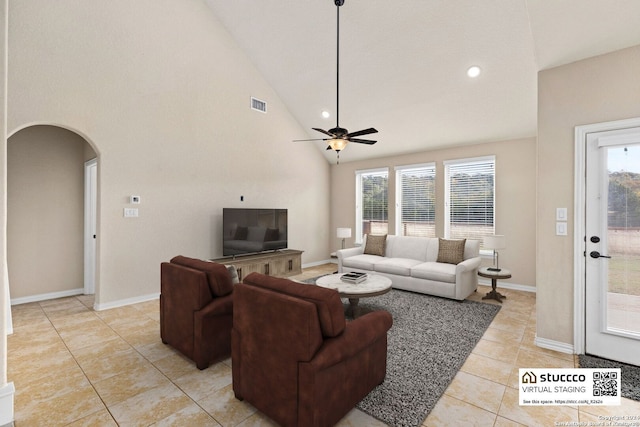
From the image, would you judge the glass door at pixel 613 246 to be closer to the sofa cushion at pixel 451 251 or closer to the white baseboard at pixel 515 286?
the sofa cushion at pixel 451 251

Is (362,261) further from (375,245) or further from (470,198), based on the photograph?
(470,198)

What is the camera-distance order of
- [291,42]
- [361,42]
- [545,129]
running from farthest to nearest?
[291,42] → [361,42] → [545,129]

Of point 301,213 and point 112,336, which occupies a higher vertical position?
point 301,213

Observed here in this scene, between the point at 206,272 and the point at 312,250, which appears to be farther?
the point at 312,250

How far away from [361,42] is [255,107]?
2422 mm

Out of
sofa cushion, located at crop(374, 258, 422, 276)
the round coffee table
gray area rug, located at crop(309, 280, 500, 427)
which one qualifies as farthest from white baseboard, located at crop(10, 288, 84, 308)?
sofa cushion, located at crop(374, 258, 422, 276)

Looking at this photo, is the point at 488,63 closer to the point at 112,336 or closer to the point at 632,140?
the point at 632,140

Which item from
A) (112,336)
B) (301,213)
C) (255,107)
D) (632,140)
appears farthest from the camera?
(301,213)

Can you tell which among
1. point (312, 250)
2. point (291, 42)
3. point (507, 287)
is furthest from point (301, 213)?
point (507, 287)

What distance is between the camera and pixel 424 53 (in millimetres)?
4184

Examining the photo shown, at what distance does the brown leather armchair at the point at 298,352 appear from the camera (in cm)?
167

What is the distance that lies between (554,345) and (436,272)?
1776mm

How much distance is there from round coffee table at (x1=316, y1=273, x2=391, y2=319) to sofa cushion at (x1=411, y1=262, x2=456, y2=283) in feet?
3.18

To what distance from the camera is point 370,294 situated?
3.51 meters
